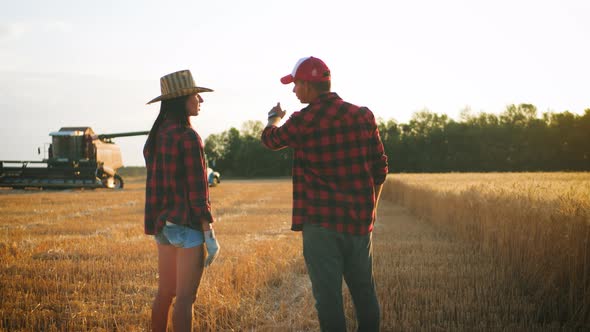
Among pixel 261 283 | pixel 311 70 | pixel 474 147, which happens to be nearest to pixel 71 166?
pixel 261 283

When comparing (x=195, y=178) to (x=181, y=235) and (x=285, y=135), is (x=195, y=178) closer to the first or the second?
(x=181, y=235)

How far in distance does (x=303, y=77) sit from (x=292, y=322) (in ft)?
9.87

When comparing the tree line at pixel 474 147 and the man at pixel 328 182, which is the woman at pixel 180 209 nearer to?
the man at pixel 328 182

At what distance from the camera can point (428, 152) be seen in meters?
71.2

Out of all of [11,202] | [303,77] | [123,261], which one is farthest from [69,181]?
[303,77]

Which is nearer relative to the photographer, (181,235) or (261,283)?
(181,235)

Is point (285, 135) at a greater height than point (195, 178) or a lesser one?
greater

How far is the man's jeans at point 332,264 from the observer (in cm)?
308

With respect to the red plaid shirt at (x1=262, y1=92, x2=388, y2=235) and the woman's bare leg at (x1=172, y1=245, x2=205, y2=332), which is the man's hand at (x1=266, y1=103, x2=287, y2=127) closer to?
the red plaid shirt at (x1=262, y1=92, x2=388, y2=235)

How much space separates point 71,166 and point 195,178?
1112 inches

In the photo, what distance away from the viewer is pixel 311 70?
3.15 m

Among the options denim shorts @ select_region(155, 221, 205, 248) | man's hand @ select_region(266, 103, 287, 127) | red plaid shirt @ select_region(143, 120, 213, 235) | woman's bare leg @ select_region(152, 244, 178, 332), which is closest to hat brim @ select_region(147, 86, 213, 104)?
red plaid shirt @ select_region(143, 120, 213, 235)

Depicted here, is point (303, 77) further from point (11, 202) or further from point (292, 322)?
point (11, 202)

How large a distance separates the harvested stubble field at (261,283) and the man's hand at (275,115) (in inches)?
96.8
